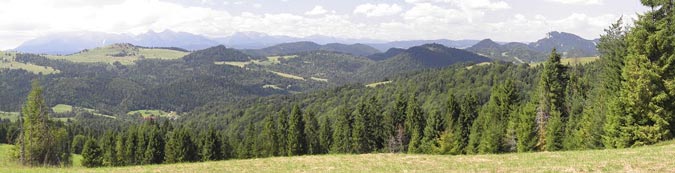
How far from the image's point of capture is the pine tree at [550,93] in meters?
63.4

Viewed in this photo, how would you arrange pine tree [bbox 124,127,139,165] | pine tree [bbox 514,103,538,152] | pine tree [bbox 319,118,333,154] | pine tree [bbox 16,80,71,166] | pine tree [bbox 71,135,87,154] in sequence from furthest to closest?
pine tree [bbox 71,135,87,154] < pine tree [bbox 124,127,139,165] < pine tree [bbox 319,118,333,154] < pine tree [bbox 514,103,538,152] < pine tree [bbox 16,80,71,166]

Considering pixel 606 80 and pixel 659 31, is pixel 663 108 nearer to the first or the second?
pixel 659 31

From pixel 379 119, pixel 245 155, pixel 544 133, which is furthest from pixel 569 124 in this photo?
pixel 245 155

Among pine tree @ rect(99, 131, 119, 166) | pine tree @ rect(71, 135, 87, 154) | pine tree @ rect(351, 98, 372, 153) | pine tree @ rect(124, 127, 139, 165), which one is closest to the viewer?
pine tree @ rect(351, 98, 372, 153)

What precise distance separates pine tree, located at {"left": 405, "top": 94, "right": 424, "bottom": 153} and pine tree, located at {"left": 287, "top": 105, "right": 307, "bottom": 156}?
20.5 metres

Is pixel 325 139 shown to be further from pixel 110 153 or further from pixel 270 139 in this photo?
pixel 110 153

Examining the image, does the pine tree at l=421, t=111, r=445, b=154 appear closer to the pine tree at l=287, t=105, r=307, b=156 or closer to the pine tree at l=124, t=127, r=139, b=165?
the pine tree at l=287, t=105, r=307, b=156

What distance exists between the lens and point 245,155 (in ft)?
341

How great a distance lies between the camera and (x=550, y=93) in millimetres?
64500

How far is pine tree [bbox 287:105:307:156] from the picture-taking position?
92312 millimetres

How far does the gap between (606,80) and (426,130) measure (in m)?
34.6

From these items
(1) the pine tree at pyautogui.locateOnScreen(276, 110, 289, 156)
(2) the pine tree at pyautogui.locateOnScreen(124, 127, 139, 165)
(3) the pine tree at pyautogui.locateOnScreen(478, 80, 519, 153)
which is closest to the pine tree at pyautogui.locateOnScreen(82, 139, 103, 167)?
(2) the pine tree at pyautogui.locateOnScreen(124, 127, 139, 165)

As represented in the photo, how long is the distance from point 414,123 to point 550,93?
29.3 metres

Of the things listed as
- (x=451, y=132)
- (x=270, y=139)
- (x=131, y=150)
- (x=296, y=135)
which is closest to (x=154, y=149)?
(x=131, y=150)
